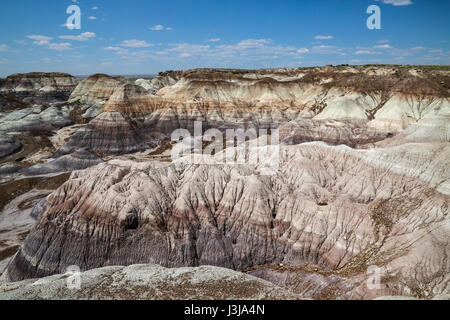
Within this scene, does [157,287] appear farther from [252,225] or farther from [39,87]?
[39,87]

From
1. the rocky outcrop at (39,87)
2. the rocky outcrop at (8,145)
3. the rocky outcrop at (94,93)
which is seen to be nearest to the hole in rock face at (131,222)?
the rocky outcrop at (8,145)

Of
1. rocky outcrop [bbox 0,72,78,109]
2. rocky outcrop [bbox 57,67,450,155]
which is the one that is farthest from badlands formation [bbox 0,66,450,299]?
rocky outcrop [bbox 0,72,78,109]

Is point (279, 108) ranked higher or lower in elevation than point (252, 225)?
higher

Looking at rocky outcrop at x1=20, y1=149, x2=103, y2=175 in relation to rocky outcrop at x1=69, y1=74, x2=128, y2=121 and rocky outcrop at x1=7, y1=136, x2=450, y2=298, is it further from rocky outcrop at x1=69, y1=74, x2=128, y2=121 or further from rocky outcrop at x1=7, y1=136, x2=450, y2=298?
rocky outcrop at x1=69, y1=74, x2=128, y2=121

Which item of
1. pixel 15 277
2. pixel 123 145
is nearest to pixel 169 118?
pixel 123 145

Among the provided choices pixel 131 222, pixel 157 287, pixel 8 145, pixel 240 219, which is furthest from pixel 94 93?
pixel 157 287

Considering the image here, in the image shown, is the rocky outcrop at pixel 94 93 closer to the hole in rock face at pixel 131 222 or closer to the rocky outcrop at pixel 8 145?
the rocky outcrop at pixel 8 145
